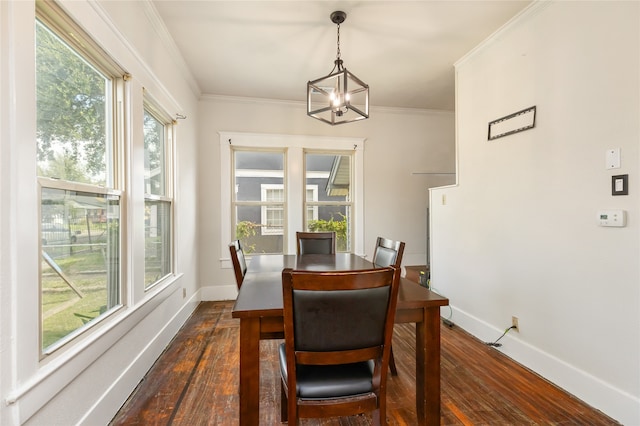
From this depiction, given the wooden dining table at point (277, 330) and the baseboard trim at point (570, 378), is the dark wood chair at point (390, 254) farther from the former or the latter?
the baseboard trim at point (570, 378)

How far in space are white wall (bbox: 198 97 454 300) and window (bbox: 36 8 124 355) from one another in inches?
78.5

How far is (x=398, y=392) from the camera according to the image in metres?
1.87

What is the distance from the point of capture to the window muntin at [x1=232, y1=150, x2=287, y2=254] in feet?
13.1

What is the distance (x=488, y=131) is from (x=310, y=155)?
231cm

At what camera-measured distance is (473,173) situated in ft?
9.12

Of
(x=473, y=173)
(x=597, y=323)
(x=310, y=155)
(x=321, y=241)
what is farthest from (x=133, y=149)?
(x=597, y=323)

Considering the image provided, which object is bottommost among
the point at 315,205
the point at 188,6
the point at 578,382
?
the point at 578,382

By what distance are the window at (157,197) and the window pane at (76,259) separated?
46cm

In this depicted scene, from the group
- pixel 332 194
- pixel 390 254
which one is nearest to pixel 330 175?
pixel 332 194

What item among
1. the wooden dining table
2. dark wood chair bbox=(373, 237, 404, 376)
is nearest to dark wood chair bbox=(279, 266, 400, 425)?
the wooden dining table

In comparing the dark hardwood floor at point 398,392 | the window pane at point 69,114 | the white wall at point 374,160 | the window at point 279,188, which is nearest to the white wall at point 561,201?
the dark hardwood floor at point 398,392

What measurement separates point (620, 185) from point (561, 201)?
0.34 m

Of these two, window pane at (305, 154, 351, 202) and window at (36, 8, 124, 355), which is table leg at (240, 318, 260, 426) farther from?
window pane at (305, 154, 351, 202)

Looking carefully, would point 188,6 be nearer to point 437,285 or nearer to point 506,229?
point 506,229
